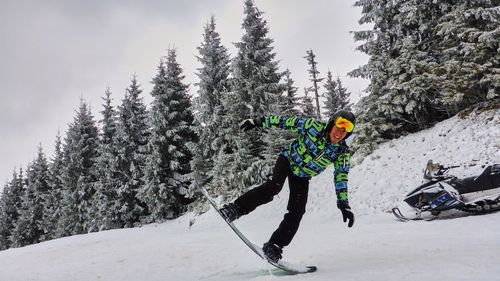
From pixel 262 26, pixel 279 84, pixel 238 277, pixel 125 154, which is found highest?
pixel 262 26

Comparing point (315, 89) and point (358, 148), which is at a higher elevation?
point (315, 89)

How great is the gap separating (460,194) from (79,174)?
3332cm

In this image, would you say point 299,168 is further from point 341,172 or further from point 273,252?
point 273,252

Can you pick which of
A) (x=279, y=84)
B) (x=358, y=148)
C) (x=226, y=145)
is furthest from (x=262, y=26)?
(x=358, y=148)

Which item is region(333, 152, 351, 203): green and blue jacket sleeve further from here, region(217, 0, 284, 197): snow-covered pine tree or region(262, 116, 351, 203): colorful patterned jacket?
region(217, 0, 284, 197): snow-covered pine tree

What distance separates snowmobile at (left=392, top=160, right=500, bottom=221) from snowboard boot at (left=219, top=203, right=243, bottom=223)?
5.25m

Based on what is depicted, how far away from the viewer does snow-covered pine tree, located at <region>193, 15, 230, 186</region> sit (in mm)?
21422

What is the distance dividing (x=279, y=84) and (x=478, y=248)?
1547 cm

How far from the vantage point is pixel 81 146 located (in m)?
33.5

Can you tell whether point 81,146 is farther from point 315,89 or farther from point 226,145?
point 315,89

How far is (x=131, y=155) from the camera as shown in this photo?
2758 cm

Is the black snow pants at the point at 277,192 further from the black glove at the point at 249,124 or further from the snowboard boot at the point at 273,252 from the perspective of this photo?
the black glove at the point at 249,124

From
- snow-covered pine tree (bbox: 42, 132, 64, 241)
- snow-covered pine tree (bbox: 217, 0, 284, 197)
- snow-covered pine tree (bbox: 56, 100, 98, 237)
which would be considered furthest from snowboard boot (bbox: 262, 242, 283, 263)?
snow-covered pine tree (bbox: 42, 132, 64, 241)

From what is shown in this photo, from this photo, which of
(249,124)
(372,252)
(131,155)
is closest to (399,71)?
(372,252)
